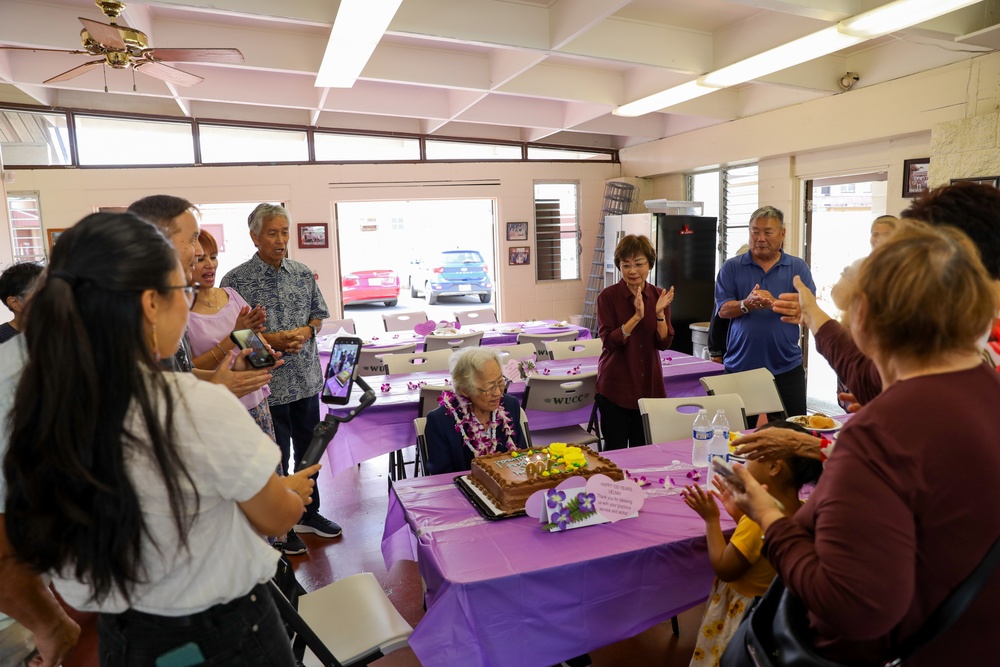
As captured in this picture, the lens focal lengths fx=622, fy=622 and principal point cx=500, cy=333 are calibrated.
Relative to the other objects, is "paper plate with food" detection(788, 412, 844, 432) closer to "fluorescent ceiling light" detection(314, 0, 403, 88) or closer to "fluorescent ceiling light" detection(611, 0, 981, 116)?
"fluorescent ceiling light" detection(611, 0, 981, 116)

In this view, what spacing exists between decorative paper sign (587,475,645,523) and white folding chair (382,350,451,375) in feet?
8.95

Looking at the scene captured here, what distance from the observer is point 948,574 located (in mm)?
914

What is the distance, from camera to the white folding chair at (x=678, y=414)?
293 centimetres

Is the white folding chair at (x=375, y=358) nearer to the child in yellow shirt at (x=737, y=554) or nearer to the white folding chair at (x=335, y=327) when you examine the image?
the white folding chair at (x=335, y=327)

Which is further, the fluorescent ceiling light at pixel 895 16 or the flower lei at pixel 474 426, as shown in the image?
the fluorescent ceiling light at pixel 895 16

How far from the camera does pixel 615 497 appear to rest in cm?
194

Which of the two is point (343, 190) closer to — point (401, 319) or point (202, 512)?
point (401, 319)

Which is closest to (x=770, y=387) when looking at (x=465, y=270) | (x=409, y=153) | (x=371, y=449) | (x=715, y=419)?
(x=715, y=419)

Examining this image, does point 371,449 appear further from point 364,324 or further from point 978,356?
point 364,324

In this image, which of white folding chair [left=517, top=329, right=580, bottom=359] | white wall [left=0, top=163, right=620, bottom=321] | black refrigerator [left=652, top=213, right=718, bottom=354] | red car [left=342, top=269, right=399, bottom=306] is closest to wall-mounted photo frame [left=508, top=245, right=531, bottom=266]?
white wall [left=0, top=163, right=620, bottom=321]

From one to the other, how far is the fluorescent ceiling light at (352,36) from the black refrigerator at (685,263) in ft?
12.6

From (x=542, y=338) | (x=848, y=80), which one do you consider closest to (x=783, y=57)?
(x=848, y=80)

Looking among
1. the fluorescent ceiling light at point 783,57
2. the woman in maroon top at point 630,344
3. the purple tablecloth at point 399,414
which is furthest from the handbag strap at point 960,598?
the fluorescent ceiling light at point 783,57

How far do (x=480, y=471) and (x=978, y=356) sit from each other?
1.57 metres
